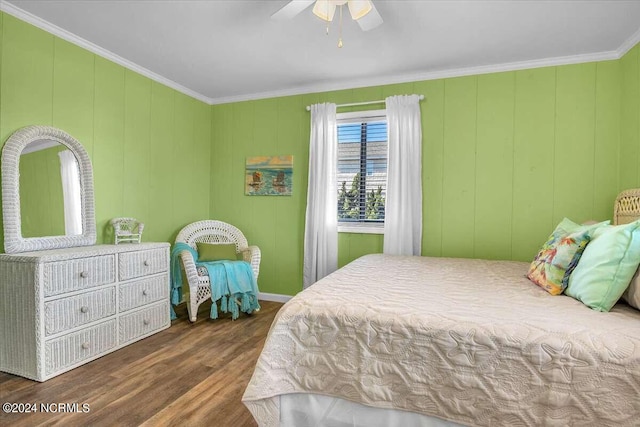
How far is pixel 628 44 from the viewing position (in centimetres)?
279

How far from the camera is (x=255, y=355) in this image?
2635 millimetres

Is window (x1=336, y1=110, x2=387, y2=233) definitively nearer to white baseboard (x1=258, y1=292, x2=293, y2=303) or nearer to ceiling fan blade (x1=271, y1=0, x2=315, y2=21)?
white baseboard (x1=258, y1=292, x2=293, y2=303)

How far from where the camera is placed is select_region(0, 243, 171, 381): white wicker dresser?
223 cm

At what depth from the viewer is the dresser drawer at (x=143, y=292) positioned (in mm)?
2812

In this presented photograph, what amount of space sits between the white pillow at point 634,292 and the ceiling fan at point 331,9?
1.92m

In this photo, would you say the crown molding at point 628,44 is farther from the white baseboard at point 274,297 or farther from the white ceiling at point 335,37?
the white baseboard at point 274,297

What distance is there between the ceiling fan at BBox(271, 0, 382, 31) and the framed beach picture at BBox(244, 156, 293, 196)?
79.7 inches

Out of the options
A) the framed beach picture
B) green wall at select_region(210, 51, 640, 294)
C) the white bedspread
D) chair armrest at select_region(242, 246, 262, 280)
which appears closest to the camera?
the white bedspread

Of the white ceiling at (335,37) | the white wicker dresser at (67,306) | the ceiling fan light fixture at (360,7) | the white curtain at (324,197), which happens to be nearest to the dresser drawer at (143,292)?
the white wicker dresser at (67,306)

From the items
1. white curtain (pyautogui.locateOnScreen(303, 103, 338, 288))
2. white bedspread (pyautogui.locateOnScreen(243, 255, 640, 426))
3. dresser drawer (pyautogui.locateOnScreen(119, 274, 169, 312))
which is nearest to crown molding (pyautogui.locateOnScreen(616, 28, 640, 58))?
white bedspread (pyautogui.locateOnScreen(243, 255, 640, 426))

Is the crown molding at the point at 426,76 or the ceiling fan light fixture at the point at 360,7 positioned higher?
the crown molding at the point at 426,76

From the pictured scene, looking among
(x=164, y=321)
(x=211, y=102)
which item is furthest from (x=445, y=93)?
(x=164, y=321)

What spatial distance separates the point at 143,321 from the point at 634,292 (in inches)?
128

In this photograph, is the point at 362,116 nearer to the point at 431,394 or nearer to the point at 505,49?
the point at 505,49
